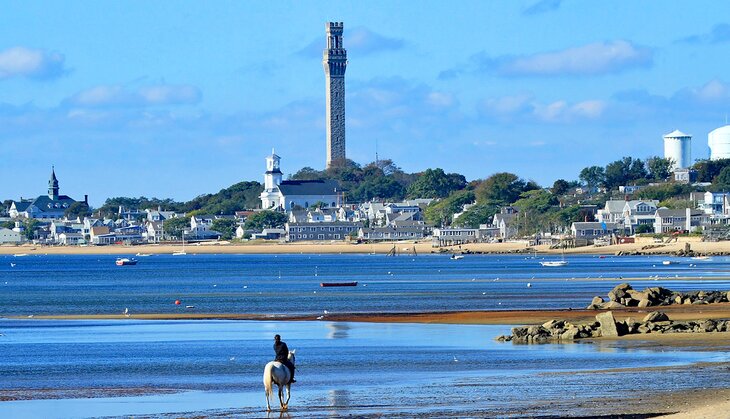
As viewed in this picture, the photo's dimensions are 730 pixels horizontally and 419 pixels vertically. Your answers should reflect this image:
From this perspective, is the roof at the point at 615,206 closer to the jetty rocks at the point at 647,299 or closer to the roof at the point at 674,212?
the roof at the point at 674,212

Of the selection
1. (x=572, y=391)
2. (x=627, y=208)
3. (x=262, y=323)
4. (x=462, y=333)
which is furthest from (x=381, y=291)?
(x=627, y=208)

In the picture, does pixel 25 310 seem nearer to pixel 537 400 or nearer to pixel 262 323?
pixel 262 323

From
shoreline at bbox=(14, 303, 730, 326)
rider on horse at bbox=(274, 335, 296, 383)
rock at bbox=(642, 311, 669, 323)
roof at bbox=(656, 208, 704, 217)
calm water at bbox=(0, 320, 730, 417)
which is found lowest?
calm water at bbox=(0, 320, 730, 417)

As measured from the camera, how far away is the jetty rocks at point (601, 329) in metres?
36.9

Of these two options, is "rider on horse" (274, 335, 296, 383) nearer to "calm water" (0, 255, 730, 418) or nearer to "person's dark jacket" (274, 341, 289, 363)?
"person's dark jacket" (274, 341, 289, 363)

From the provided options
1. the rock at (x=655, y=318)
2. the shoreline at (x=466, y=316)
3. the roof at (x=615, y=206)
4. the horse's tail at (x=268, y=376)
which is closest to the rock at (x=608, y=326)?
the rock at (x=655, y=318)

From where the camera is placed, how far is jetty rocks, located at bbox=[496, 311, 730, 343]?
121ft

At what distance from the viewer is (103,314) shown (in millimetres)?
57844

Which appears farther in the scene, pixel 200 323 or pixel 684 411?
pixel 200 323

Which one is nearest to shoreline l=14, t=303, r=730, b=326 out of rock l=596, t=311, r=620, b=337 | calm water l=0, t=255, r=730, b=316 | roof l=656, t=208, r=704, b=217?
calm water l=0, t=255, r=730, b=316

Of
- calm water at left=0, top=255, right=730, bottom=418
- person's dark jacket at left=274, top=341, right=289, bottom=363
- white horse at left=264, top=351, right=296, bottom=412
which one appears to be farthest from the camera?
calm water at left=0, top=255, right=730, bottom=418

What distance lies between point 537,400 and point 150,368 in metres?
12.3

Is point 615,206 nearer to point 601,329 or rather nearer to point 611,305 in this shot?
point 611,305

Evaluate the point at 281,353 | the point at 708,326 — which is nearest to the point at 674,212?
the point at 708,326
